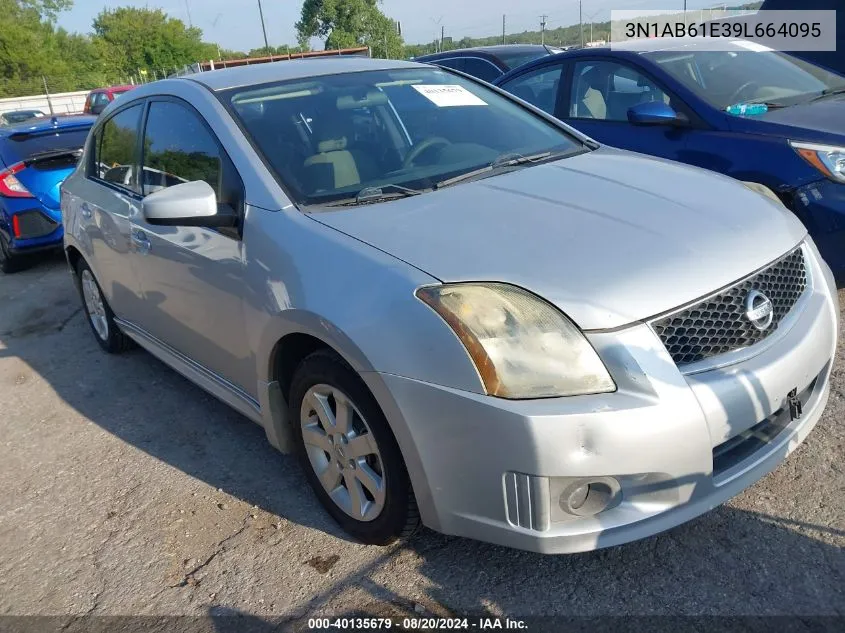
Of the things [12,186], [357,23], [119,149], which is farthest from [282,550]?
[357,23]

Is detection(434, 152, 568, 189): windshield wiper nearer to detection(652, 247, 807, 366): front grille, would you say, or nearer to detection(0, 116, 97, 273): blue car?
detection(652, 247, 807, 366): front grille

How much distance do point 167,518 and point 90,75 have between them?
191ft

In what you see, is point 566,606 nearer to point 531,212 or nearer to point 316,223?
point 531,212

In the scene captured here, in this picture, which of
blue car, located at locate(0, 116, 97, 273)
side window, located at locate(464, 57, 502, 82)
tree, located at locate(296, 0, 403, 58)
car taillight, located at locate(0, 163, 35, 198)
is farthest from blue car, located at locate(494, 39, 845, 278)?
tree, located at locate(296, 0, 403, 58)

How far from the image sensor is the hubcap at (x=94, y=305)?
477 cm

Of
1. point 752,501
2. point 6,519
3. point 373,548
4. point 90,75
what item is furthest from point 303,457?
point 90,75

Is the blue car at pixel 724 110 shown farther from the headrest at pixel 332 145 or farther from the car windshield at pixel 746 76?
the headrest at pixel 332 145

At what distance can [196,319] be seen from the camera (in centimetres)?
330

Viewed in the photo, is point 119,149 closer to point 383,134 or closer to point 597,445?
point 383,134

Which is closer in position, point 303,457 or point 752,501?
point 752,501

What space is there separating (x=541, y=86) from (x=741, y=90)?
162cm

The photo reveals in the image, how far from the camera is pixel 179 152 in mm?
3445

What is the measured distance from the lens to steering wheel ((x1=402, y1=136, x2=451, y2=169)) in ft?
10.2

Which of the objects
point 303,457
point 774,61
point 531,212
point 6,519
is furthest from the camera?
point 774,61
